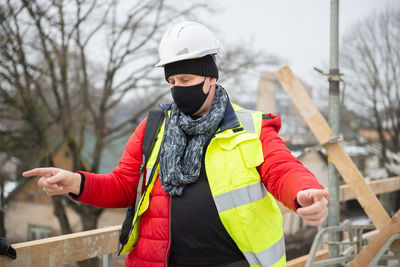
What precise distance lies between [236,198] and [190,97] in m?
0.54

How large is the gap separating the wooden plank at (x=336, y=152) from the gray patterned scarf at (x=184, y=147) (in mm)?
1823

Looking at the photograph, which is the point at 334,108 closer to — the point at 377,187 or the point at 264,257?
the point at 377,187

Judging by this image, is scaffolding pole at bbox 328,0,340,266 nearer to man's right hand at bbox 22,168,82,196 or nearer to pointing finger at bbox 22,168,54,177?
man's right hand at bbox 22,168,82,196

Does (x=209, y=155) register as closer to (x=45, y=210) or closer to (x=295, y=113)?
(x=295, y=113)

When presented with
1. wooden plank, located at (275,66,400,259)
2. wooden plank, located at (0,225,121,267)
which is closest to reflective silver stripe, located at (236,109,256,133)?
wooden plank, located at (0,225,121,267)

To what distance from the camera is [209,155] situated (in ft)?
5.56

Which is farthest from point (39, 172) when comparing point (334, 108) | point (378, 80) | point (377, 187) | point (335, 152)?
point (378, 80)

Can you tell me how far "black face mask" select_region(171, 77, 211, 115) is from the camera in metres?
1.83

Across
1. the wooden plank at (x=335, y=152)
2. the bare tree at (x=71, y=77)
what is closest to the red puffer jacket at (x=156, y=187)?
the wooden plank at (x=335, y=152)

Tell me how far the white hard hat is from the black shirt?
539mm

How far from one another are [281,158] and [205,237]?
48 centimetres

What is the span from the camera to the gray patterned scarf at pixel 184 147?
66.2 inches

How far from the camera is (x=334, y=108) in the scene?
3.91 meters

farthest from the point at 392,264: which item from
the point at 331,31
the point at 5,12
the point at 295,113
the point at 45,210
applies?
the point at 45,210
